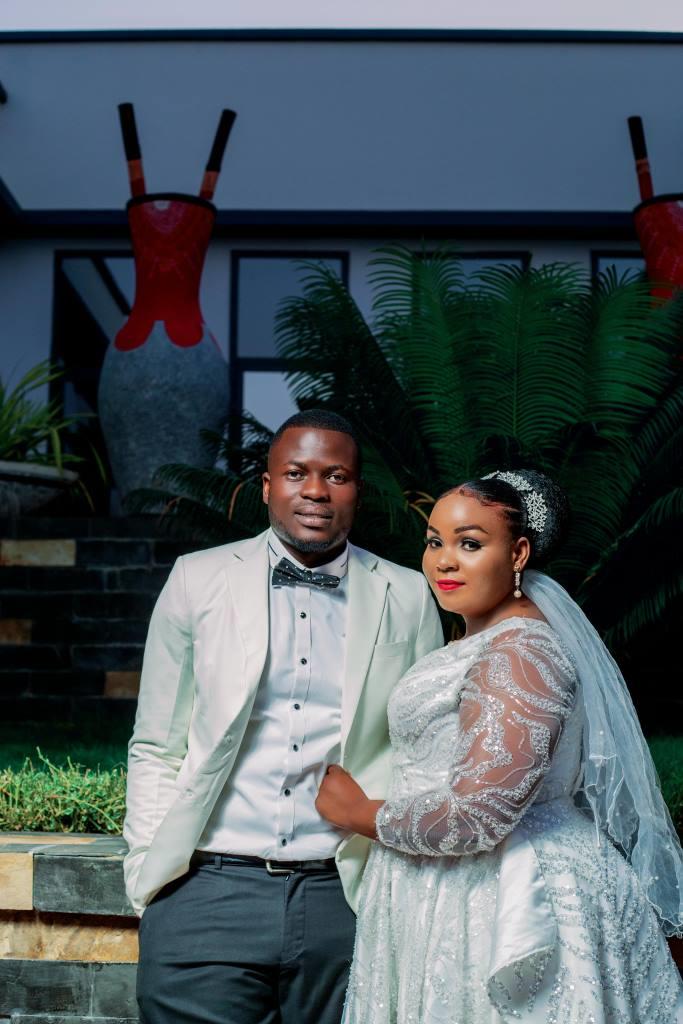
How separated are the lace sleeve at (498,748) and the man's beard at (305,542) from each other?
0.55 metres

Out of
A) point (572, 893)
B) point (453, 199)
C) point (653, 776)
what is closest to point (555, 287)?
point (653, 776)

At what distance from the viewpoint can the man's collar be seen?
2840 millimetres

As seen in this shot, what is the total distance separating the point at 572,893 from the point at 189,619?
1074 mm

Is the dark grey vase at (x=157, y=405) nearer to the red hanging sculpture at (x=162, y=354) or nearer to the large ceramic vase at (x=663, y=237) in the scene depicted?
the red hanging sculpture at (x=162, y=354)

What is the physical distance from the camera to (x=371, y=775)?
105 inches

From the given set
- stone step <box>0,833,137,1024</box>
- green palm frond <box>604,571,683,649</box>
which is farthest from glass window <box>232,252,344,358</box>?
stone step <box>0,833,137,1024</box>

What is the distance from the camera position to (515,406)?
542 centimetres

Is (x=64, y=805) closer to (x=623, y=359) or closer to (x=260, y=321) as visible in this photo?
(x=623, y=359)

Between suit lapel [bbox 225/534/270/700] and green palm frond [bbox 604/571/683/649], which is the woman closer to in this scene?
suit lapel [bbox 225/534/270/700]

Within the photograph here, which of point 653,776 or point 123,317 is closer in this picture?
point 653,776

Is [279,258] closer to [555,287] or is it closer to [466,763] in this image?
[555,287]

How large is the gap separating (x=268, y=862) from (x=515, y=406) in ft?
10.7

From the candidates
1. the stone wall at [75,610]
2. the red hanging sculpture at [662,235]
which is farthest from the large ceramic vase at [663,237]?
the stone wall at [75,610]

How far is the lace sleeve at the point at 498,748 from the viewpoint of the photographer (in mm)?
2246
